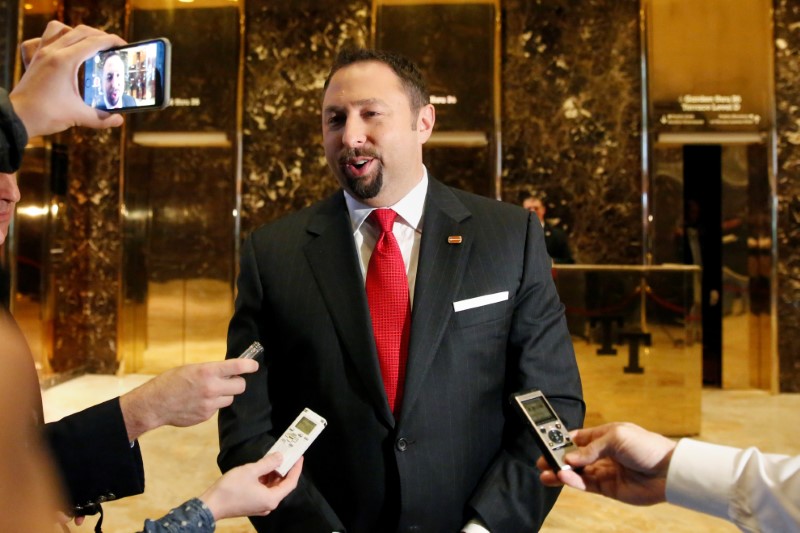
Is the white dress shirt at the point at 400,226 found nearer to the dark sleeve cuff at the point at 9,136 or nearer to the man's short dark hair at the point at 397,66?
the man's short dark hair at the point at 397,66

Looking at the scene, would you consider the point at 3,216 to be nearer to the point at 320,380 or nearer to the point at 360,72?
the point at 320,380

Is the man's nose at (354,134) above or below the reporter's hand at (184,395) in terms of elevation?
above

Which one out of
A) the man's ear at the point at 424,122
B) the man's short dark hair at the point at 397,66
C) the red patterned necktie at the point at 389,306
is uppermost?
the man's short dark hair at the point at 397,66

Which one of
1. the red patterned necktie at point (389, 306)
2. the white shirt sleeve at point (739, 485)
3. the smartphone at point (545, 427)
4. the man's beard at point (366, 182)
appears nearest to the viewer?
the white shirt sleeve at point (739, 485)

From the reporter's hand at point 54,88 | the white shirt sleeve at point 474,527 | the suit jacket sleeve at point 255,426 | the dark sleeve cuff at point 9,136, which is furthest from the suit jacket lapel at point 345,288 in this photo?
the dark sleeve cuff at point 9,136

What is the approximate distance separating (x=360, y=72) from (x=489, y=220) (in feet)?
1.65

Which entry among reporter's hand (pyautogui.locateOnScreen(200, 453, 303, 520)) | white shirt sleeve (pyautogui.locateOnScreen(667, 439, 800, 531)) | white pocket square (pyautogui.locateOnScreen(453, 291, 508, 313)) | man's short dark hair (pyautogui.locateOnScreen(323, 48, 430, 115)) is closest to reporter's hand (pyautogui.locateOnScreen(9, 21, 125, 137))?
reporter's hand (pyautogui.locateOnScreen(200, 453, 303, 520))

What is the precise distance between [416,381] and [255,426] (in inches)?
16.1

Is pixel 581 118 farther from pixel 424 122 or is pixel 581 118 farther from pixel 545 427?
pixel 545 427

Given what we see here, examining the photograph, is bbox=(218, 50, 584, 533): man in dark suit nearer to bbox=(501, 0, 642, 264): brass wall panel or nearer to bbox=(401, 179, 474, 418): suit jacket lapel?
bbox=(401, 179, 474, 418): suit jacket lapel

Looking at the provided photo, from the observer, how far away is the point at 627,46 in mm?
6250

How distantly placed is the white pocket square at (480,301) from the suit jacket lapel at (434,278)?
0.07ft

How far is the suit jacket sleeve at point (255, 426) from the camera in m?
1.55

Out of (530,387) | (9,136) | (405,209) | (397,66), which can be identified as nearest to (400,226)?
(405,209)
